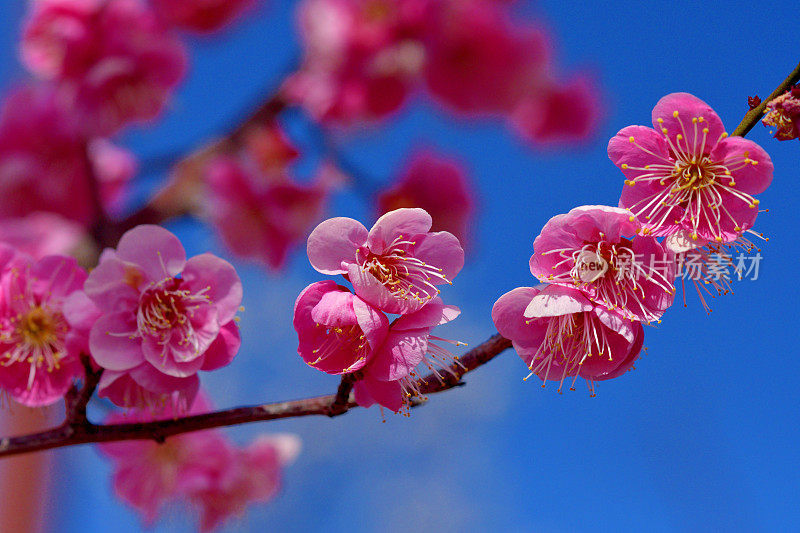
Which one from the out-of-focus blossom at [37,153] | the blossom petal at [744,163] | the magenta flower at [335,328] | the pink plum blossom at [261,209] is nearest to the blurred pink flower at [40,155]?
the out-of-focus blossom at [37,153]

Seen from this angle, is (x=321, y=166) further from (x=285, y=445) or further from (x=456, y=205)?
(x=285, y=445)

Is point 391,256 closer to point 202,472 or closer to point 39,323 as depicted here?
point 39,323

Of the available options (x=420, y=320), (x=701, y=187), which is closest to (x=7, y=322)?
(x=420, y=320)

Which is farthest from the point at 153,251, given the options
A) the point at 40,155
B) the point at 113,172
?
the point at 113,172

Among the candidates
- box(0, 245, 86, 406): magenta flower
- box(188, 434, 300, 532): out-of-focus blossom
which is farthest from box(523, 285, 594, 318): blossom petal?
box(188, 434, 300, 532): out-of-focus blossom

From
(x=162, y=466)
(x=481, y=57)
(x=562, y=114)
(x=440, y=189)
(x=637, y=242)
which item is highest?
(x=562, y=114)
